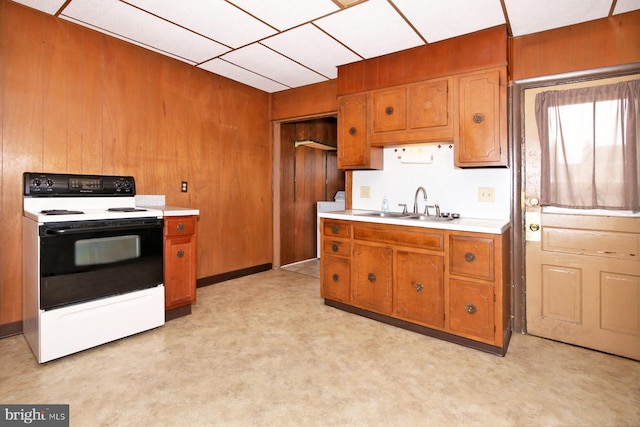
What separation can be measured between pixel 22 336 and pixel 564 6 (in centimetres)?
461

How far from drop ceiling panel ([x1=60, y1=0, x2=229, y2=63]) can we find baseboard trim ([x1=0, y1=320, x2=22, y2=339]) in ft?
8.04

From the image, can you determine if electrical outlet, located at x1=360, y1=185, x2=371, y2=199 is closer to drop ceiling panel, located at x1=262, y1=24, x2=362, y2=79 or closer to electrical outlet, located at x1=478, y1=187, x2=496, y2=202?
electrical outlet, located at x1=478, y1=187, x2=496, y2=202

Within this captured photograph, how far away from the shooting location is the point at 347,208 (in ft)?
12.5

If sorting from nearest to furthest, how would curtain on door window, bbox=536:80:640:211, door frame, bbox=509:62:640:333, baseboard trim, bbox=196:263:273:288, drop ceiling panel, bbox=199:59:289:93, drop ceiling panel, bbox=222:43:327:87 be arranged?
curtain on door window, bbox=536:80:640:211, door frame, bbox=509:62:640:333, drop ceiling panel, bbox=222:43:327:87, drop ceiling panel, bbox=199:59:289:93, baseboard trim, bbox=196:263:273:288

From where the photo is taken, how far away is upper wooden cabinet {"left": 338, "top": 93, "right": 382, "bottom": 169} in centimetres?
329

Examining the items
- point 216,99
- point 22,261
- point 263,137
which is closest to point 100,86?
point 216,99

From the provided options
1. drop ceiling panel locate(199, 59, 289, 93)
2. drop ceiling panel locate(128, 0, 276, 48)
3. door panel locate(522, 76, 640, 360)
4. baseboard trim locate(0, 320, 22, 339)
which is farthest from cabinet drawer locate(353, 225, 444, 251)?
baseboard trim locate(0, 320, 22, 339)

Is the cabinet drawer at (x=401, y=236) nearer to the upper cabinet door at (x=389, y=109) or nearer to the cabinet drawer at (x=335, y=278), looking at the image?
the cabinet drawer at (x=335, y=278)

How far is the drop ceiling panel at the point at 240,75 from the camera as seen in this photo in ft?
11.8

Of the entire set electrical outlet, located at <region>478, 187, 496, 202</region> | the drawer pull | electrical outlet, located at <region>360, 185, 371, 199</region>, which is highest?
electrical outlet, located at <region>360, 185, 371, 199</region>

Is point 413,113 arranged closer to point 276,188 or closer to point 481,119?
point 481,119

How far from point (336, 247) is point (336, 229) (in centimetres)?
17

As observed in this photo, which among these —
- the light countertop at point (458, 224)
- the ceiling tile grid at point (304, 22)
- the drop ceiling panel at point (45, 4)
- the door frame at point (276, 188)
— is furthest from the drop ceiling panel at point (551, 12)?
the drop ceiling panel at point (45, 4)

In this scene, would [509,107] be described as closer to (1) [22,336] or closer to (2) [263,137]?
(2) [263,137]
